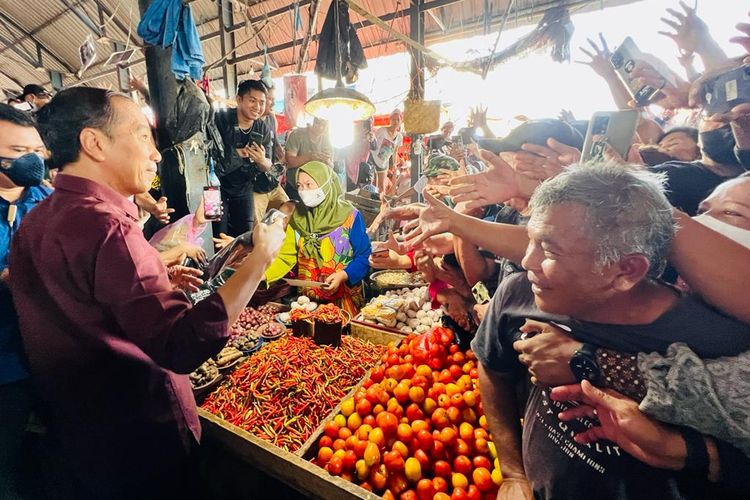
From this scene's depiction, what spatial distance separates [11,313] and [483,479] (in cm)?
257

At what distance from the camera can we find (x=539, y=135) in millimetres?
1751

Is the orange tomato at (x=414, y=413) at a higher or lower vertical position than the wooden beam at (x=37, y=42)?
lower

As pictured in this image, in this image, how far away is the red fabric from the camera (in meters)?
1.19

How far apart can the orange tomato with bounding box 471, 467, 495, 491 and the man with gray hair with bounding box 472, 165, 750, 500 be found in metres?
0.44

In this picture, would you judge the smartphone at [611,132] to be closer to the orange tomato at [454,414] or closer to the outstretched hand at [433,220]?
the outstretched hand at [433,220]

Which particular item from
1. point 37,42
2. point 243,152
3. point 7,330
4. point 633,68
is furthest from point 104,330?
point 37,42

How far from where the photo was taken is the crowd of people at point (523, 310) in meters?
1.04

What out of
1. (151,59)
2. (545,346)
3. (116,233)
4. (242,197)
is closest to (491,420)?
(545,346)

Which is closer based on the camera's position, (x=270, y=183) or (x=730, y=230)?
(x=730, y=230)

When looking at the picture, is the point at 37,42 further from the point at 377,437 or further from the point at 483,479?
the point at 483,479

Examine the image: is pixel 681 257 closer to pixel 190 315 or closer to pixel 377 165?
pixel 190 315

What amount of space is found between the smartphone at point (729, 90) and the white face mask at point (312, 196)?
3287mm

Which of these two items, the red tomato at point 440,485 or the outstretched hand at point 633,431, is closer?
the outstretched hand at point 633,431

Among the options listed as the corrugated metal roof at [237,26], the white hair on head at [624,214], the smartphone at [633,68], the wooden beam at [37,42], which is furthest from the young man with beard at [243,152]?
the wooden beam at [37,42]
